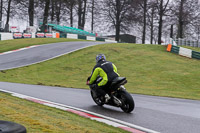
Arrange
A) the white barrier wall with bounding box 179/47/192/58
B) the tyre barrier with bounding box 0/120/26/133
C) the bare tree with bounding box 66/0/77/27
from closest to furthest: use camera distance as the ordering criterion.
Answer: the tyre barrier with bounding box 0/120/26/133
the white barrier wall with bounding box 179/47/192/58
the bare tree with bounding box 66/0/77/27

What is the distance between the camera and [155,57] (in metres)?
26.4

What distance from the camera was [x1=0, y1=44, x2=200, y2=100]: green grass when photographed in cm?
1666

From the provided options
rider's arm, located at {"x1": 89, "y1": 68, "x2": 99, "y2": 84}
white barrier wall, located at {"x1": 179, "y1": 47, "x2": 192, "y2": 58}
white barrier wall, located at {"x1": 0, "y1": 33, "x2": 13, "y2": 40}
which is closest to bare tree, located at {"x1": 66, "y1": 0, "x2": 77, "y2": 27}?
white barrier wall, located at {"x1": 0, "y1": 33, "x2": 13, "y2": 40}

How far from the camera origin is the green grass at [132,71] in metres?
16.7

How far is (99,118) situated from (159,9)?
45.1m

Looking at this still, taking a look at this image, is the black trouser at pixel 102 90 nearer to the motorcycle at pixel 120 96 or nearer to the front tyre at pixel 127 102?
the motorcycle at pixel 120 96

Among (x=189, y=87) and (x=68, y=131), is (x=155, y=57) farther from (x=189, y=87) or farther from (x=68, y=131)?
(x=68, y=131)

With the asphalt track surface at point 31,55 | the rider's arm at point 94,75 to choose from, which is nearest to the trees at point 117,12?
the asphalt track surface at point 31,55

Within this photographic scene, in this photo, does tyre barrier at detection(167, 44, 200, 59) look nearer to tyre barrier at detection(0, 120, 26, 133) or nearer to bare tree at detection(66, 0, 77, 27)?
bare tree at detection(66, 0, 77, 27)

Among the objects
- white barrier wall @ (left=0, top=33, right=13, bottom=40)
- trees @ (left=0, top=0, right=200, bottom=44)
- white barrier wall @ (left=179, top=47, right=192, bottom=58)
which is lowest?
white barrier wall @ (left=179, top=47, right=192, bottom=58)

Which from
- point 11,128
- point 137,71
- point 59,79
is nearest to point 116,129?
point 11,128

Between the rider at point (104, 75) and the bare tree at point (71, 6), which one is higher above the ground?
the bare tree at point (71, 6)

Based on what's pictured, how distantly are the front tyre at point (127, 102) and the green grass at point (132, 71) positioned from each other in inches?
246

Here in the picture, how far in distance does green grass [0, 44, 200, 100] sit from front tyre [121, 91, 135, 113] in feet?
20.5
